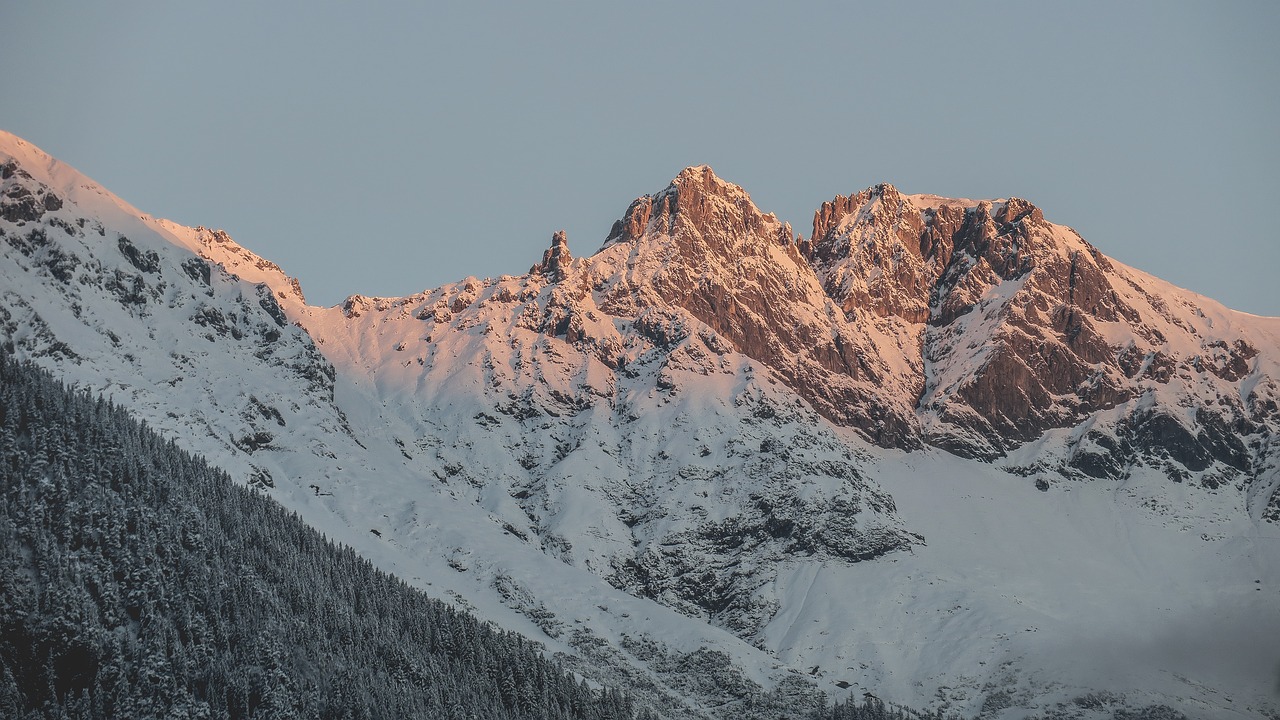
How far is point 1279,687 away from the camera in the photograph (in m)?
93.8

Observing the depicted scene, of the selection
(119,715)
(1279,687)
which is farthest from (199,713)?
(1279,687)

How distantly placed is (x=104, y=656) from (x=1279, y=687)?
14376 centimetres

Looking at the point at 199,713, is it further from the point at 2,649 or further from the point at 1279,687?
the point at 1279,687

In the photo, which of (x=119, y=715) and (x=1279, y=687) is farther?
(x=119, y=715)

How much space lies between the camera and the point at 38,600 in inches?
7771

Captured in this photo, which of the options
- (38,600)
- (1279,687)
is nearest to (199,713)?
(38,600)

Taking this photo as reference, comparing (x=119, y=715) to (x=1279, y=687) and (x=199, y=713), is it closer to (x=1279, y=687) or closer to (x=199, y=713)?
(x=199, y=713)

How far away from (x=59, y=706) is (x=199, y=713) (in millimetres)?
16822

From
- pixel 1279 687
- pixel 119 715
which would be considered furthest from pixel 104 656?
pixel 1279 687

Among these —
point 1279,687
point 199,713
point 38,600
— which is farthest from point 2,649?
point 1279,687

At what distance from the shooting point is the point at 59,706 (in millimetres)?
188625

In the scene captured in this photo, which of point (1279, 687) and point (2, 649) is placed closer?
point (1279, 687)

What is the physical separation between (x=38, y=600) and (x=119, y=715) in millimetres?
17368

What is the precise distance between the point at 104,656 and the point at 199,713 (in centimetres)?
1286
